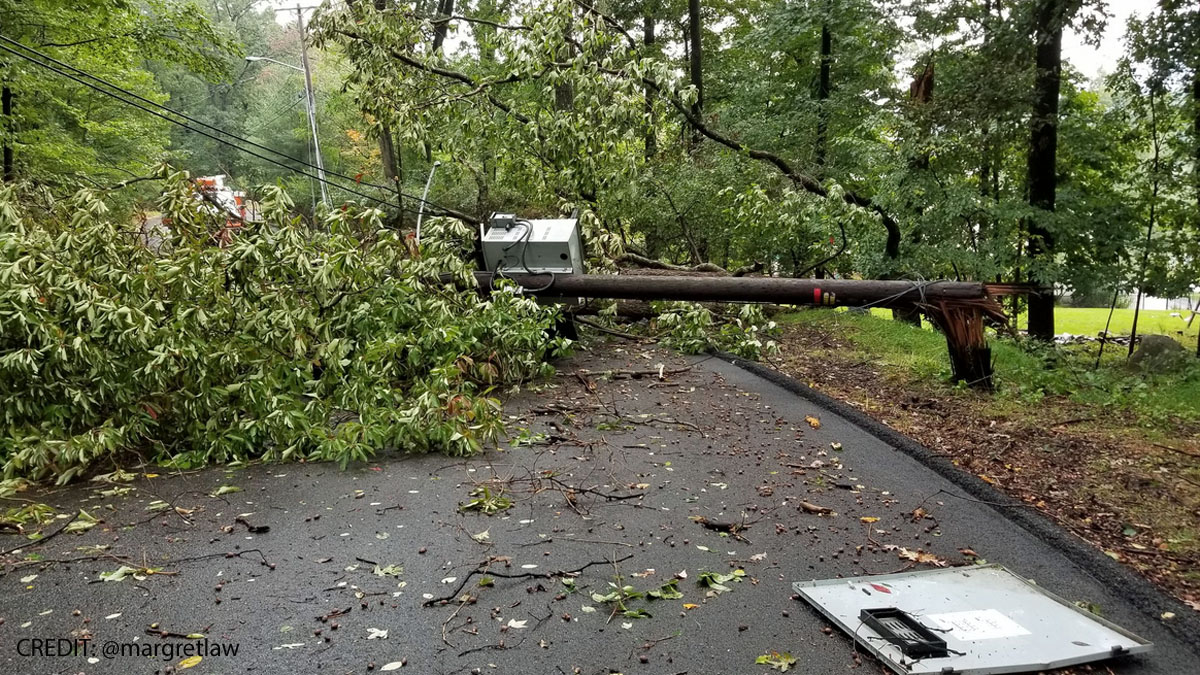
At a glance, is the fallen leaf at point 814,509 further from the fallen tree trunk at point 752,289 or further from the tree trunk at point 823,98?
the tree trunk at point 823,98

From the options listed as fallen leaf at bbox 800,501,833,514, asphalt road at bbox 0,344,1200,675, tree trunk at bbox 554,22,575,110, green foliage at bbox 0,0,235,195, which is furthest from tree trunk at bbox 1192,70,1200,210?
green foliage at bbox 0,0,235,195

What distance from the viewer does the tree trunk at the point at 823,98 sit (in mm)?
12531

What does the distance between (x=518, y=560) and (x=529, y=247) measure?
13.1ft

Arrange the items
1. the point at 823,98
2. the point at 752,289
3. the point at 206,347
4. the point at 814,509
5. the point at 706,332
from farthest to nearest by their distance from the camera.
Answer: the point at 823,98, the point at 706,332, the point at 752,289, the point at 206,347, the point at 814,509

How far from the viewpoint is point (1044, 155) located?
9008mm

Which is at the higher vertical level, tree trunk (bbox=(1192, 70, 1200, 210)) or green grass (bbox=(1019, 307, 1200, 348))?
tree trunk (bbox=(1192, 70, 1200, 210))

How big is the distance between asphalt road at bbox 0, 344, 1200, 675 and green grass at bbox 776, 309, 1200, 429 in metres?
2.30

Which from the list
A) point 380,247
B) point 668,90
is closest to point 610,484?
point 380,247

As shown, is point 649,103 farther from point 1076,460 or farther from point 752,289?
point 1076,460

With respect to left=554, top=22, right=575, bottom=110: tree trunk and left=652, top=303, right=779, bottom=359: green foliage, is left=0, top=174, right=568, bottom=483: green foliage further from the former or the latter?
left=554, top=22, right=575, bottom=110: tree trunk

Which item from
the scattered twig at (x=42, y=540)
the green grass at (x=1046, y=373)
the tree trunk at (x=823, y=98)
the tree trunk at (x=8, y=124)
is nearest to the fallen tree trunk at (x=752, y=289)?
the green grass at (x=1046, y=373)

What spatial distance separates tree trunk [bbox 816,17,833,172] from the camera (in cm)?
1253

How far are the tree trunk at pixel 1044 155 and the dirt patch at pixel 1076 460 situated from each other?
3.63 metres

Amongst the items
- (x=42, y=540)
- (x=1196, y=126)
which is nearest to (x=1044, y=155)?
(x=1196, y=126)
